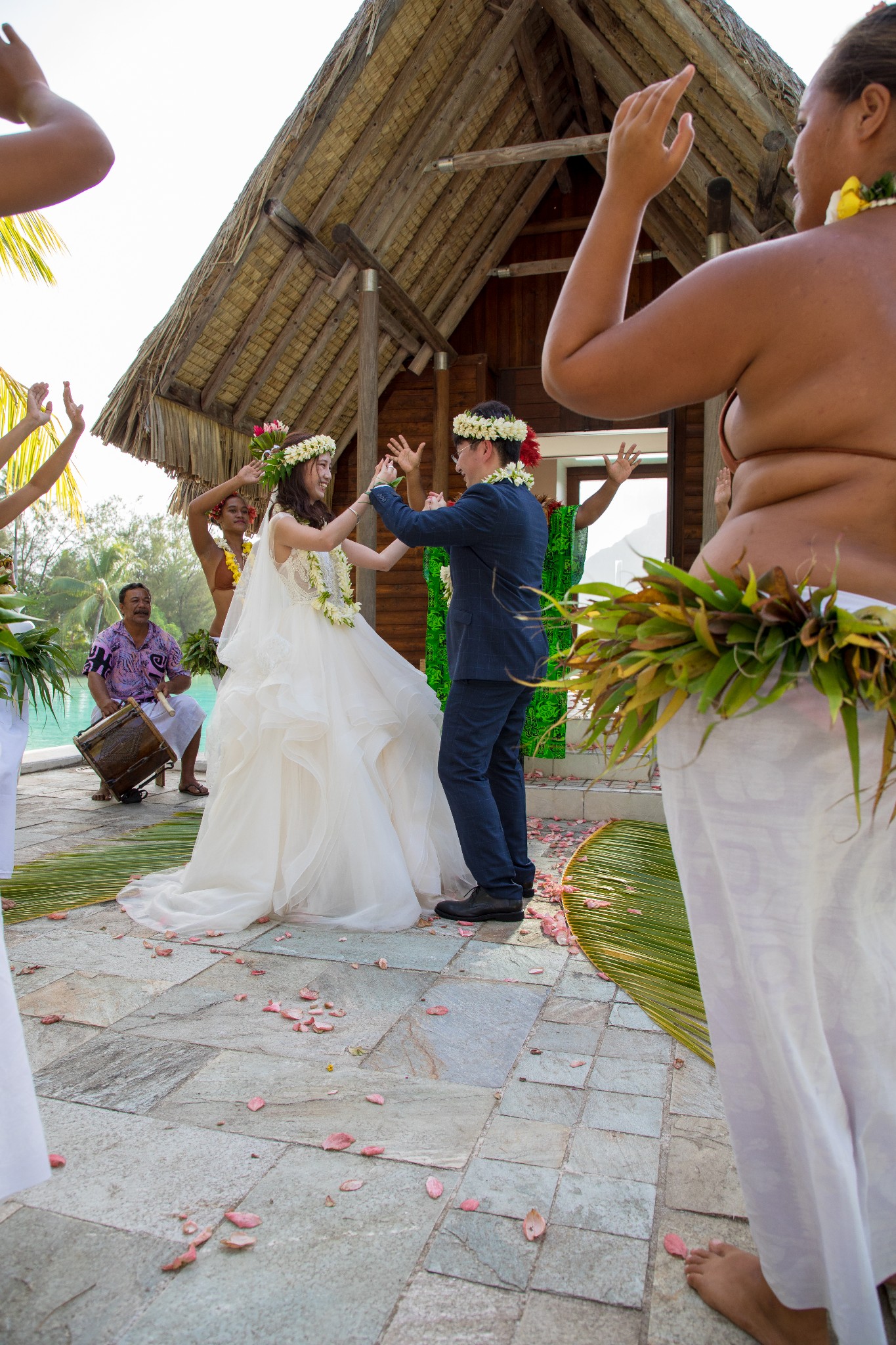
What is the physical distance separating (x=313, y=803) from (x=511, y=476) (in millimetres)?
1557

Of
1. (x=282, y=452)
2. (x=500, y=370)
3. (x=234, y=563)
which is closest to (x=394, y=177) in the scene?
(x=500, y=370)

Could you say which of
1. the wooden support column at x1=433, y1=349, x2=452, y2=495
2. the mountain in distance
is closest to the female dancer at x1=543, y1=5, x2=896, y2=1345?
the wooden support column at x1=433, y1=349, x2=452, y2=495

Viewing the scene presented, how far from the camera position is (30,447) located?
8.11m

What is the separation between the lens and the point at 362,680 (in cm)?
398

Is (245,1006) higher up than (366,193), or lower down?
lower down

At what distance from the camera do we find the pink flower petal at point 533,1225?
1648 millimetres

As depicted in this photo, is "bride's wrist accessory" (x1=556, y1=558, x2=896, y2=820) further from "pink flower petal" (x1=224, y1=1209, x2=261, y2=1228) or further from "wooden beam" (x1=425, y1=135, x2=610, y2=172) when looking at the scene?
"wooden beam" (x1=425, y1=135, x2=610, y2=172)

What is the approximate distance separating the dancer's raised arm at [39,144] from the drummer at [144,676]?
17.8ft

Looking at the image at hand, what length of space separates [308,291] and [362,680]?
4771 mm

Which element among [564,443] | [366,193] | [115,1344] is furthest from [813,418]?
[564,443]

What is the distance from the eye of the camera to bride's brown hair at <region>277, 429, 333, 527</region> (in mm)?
4145

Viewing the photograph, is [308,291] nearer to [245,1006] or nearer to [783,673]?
[245,1006]

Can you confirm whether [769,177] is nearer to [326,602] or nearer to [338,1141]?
[326,602]

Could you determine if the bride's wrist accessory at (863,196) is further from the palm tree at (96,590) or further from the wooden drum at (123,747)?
the palm tree at (96,590)
